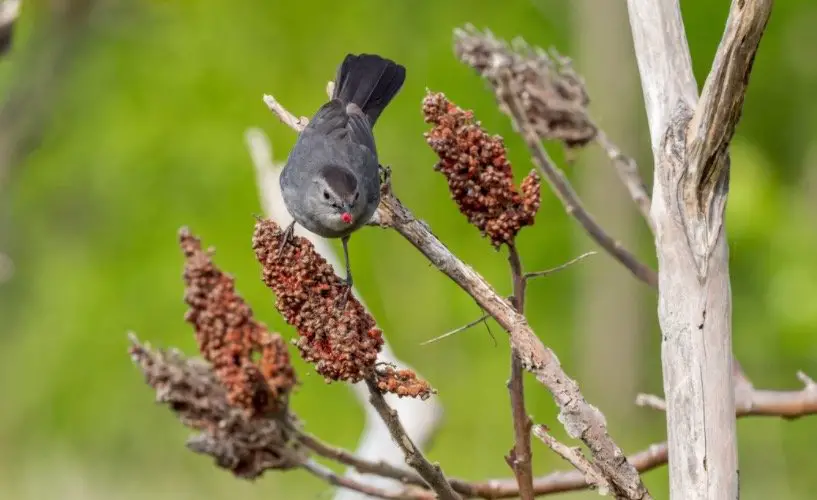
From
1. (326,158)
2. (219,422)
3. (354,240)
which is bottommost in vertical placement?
(219,422)

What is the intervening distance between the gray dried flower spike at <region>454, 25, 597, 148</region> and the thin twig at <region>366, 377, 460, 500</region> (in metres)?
1.45

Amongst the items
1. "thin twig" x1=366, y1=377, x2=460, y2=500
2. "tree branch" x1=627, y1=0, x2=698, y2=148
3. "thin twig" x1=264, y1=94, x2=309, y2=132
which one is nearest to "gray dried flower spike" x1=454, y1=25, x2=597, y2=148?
"thin twig" x1=264, y1=94, x2=309, y2=132

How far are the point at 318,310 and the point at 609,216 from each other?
8.21 metres

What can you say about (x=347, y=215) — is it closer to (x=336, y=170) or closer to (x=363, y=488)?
(x=336, y=170)

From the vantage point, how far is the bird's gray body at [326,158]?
308 centimetres

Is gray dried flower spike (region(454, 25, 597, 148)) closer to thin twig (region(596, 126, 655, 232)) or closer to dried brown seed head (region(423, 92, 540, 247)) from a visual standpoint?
thin twig (region(596, 126, 655, 232))

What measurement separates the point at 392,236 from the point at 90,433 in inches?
124

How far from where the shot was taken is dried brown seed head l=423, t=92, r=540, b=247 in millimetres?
2332

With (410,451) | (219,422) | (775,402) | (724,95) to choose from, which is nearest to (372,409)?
(219,422)

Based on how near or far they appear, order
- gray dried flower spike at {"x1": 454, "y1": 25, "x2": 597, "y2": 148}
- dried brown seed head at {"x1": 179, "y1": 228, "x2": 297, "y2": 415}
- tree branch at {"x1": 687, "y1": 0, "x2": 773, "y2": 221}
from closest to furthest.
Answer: tree branch at {"x1": 687, "y1": 0, "x2": 773, "y2": 221}
dried brown seed head at {"x1": 179, "y1": 228, "x2": 297, "y2": 415}
gray dried flower spike at {"x1": 454, "y1": 25, "x2": 597, "y2": 148}

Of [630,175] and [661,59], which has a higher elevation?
[630,175]

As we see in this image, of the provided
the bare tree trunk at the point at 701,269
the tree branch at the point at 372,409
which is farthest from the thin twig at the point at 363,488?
the tree branch at the point at 372,409

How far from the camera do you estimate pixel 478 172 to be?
92.7 inches

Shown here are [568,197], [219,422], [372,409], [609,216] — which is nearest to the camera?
[219,422]
